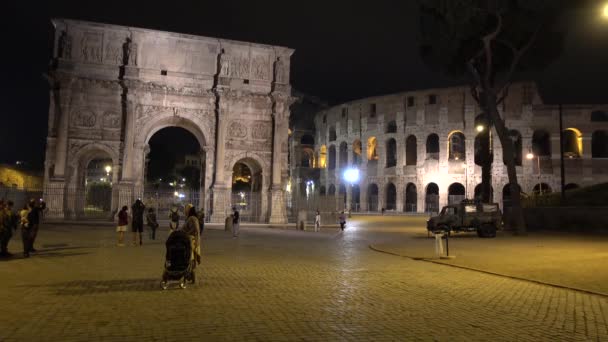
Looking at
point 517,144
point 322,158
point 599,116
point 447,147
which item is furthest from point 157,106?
point 599,116

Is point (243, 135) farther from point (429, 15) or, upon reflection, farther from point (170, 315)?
point (170, 315)

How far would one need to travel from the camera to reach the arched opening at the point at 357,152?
57.5 m

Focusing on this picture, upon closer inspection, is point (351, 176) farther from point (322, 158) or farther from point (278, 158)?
point (278, 158)

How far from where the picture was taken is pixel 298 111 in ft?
226

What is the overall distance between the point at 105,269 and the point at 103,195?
83.1ft

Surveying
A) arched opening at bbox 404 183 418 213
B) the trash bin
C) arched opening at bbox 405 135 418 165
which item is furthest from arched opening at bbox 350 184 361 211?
the trash bin

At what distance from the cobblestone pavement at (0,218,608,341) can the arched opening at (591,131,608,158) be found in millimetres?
47953

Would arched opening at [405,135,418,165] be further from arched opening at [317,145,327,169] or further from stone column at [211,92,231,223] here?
stone column at [211,92,231,223]

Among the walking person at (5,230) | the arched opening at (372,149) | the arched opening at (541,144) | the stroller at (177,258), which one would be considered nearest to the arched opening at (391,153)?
the arched opening at (372,149)

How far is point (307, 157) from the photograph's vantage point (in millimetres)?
69250

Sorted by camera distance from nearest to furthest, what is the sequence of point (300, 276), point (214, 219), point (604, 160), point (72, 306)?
point (72, 306) → point (300, 276) → point (214, 219) → point (604, 160)

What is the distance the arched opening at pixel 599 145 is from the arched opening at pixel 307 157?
35.4 m

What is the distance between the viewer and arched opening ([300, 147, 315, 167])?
224ft

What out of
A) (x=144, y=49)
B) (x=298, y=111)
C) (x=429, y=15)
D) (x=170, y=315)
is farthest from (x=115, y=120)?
(x=298, y=111)
